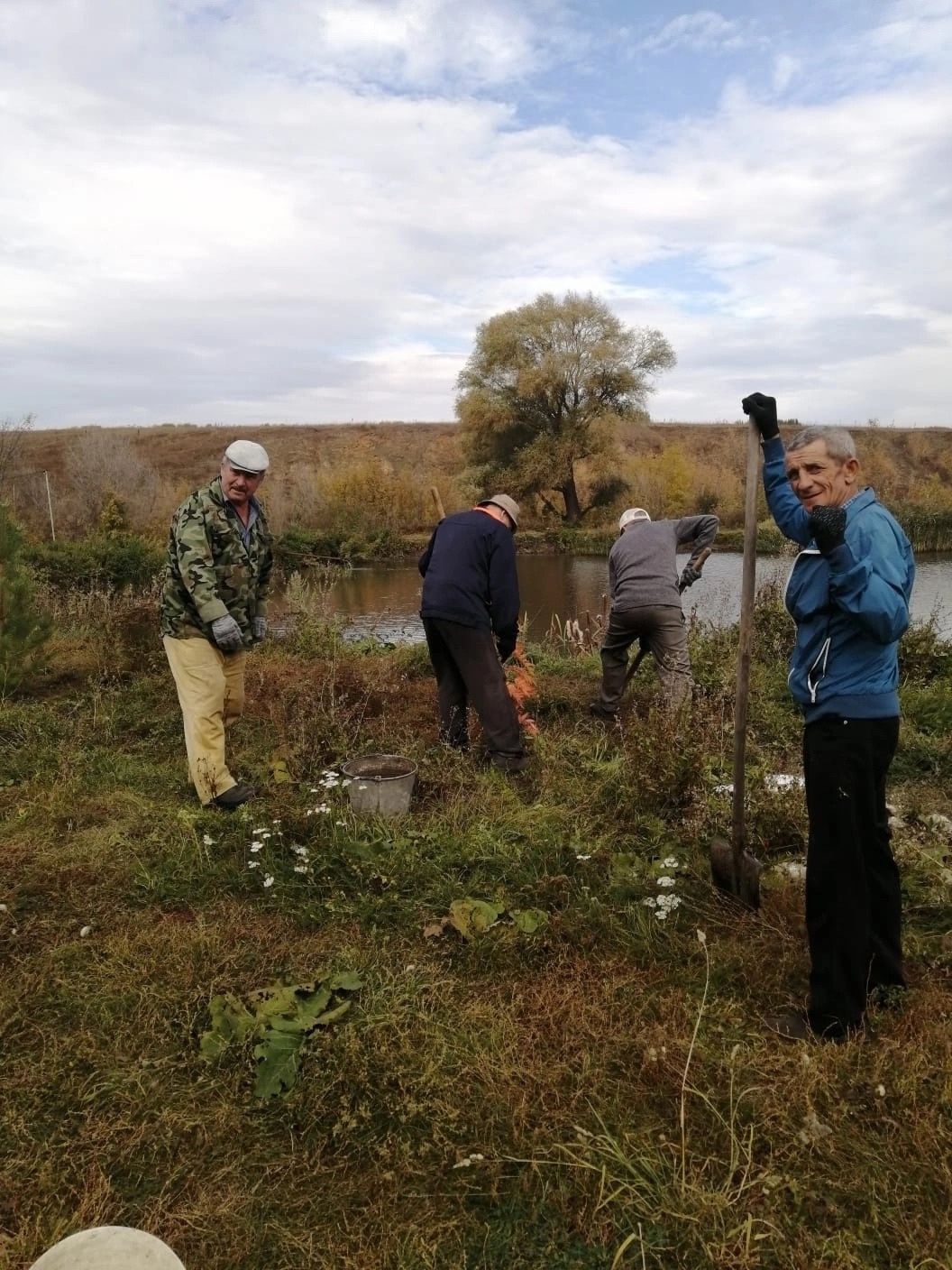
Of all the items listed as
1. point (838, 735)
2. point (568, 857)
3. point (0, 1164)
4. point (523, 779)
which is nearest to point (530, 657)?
point (523, 779)

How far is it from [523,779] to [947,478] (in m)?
61.8

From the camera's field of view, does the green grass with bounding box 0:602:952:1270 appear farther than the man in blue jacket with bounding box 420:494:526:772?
No

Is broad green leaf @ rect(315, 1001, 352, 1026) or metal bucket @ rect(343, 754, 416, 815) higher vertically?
metal bucket @ rect(343, 754, 416, 815)

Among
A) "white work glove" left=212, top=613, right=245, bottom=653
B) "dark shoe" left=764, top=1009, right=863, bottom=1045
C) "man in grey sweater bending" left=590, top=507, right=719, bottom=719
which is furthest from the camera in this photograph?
"man in grey sweater bending" left=590, top=507, right=719, bottom=719

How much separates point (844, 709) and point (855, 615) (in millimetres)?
307

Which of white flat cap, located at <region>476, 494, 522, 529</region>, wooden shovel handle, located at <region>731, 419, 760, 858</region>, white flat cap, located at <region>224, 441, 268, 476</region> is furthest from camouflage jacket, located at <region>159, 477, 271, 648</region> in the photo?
wooden shovel handle, located at <region>731, 419, 760, 858</region>

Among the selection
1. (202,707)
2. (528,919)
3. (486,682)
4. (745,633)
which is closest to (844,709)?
(745,633)

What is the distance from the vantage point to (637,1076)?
2.53 metres

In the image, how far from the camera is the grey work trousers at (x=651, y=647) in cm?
613

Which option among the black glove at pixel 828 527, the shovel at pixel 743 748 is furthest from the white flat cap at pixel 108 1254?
the shovel at pixel 743 748

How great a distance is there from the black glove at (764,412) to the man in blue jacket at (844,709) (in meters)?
0.31

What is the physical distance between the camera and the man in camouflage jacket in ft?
14.5

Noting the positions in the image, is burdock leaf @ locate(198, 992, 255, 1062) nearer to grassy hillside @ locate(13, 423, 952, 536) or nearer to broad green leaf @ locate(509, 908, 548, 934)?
broad green leaf @ locate(509, 908, 548, 934)

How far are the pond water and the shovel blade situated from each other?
234 inches
